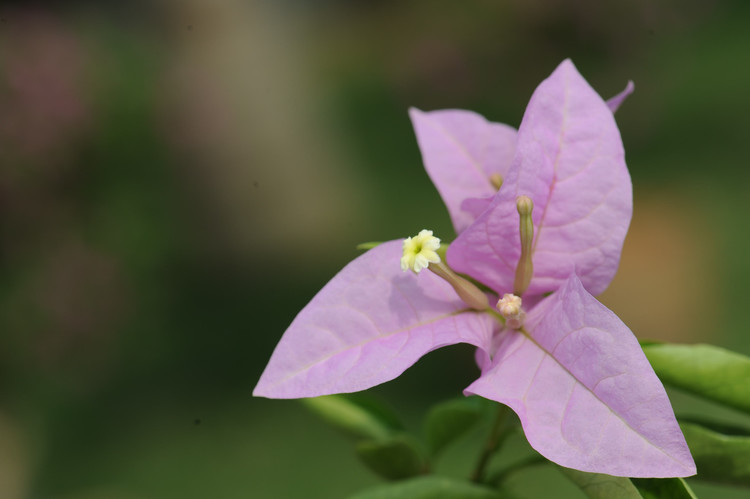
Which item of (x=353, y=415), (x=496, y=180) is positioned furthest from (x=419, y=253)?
(x=353, y=415)

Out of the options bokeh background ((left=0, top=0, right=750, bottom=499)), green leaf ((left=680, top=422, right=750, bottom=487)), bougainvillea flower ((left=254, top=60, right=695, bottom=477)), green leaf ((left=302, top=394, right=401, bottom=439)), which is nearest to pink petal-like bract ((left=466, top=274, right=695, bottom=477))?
bougainvillea flower ((left=254, top=60, right=695, bottom=477))

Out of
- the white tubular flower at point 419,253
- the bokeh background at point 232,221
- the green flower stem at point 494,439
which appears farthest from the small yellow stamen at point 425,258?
the bokeh background at point 232,221

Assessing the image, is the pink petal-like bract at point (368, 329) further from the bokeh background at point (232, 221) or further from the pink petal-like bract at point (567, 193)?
the bokeh background at point (232, 221)

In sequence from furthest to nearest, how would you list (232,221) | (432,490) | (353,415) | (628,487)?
(232,221) → (353,415) → (432,490) → (628,487)

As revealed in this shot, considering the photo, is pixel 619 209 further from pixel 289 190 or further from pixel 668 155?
pixel 668 155

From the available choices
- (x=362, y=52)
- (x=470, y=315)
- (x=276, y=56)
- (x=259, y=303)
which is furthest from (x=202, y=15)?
(x=470, y=315)

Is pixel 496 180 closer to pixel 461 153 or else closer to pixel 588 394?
pixel 461 153
